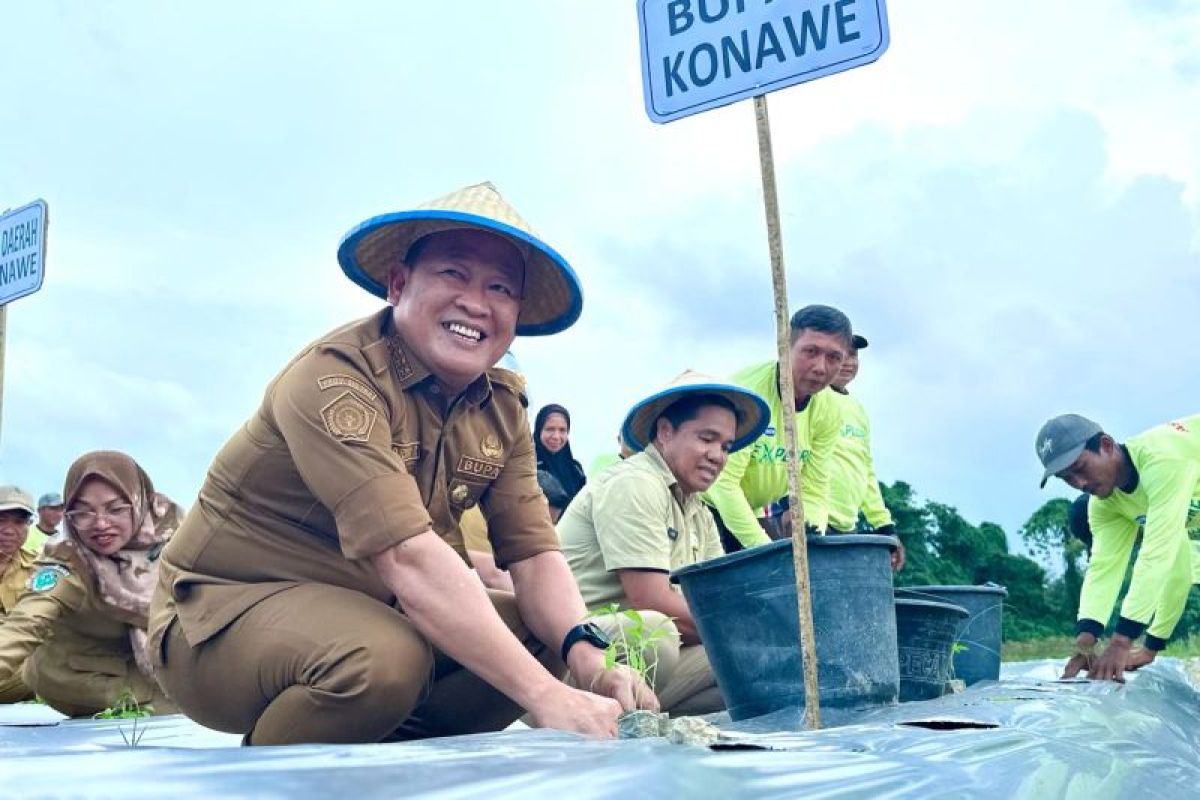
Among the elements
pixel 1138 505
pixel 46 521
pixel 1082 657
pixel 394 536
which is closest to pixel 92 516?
pixel 394 536

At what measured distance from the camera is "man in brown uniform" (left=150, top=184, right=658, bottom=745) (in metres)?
1.99

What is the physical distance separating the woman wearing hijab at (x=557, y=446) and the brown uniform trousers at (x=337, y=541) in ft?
12.7

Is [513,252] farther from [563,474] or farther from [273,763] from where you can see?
[563,474]

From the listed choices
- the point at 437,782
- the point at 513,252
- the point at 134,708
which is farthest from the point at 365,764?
the point at 134,708

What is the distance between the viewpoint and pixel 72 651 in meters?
4.49

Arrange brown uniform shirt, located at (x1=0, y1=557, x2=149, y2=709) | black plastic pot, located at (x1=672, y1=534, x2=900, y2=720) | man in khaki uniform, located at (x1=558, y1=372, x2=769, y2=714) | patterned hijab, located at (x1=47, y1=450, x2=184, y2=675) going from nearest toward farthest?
black plastic pot, located at (x1=672, y1=534, x2=900, y2=720) < man in khaki uniform, located at (x1=558, y1=372, x2=769, y2=714) < patterned hijab, located at (x1=47, y1=450, x2=184, y2=675) < brown uniform shirt, located at (x1=0, y1=557, x2=149, y2=709)

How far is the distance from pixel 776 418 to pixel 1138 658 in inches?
66.9

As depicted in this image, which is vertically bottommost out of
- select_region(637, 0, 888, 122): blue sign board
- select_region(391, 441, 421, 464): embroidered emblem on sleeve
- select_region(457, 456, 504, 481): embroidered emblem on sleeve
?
select_region(457, 456, 504, 481): embroidered emblem on sleeve

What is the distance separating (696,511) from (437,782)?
2374 mm

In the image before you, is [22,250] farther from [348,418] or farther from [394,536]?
[394,536]

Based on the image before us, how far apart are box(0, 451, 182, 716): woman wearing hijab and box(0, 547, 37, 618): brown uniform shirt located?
1950 millimetres

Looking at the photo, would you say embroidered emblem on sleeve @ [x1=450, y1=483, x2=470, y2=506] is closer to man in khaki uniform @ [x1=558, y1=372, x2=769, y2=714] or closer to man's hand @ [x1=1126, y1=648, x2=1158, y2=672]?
man in khaki uniform @ [x1=558, y1=372, x2=769, y2=714]

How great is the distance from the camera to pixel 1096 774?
6.51 feet

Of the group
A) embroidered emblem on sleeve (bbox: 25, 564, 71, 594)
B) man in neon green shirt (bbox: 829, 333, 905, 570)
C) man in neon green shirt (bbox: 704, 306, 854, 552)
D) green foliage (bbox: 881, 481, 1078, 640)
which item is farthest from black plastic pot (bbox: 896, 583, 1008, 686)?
green foliage (bbox: 881, 481, 1078, 640)
